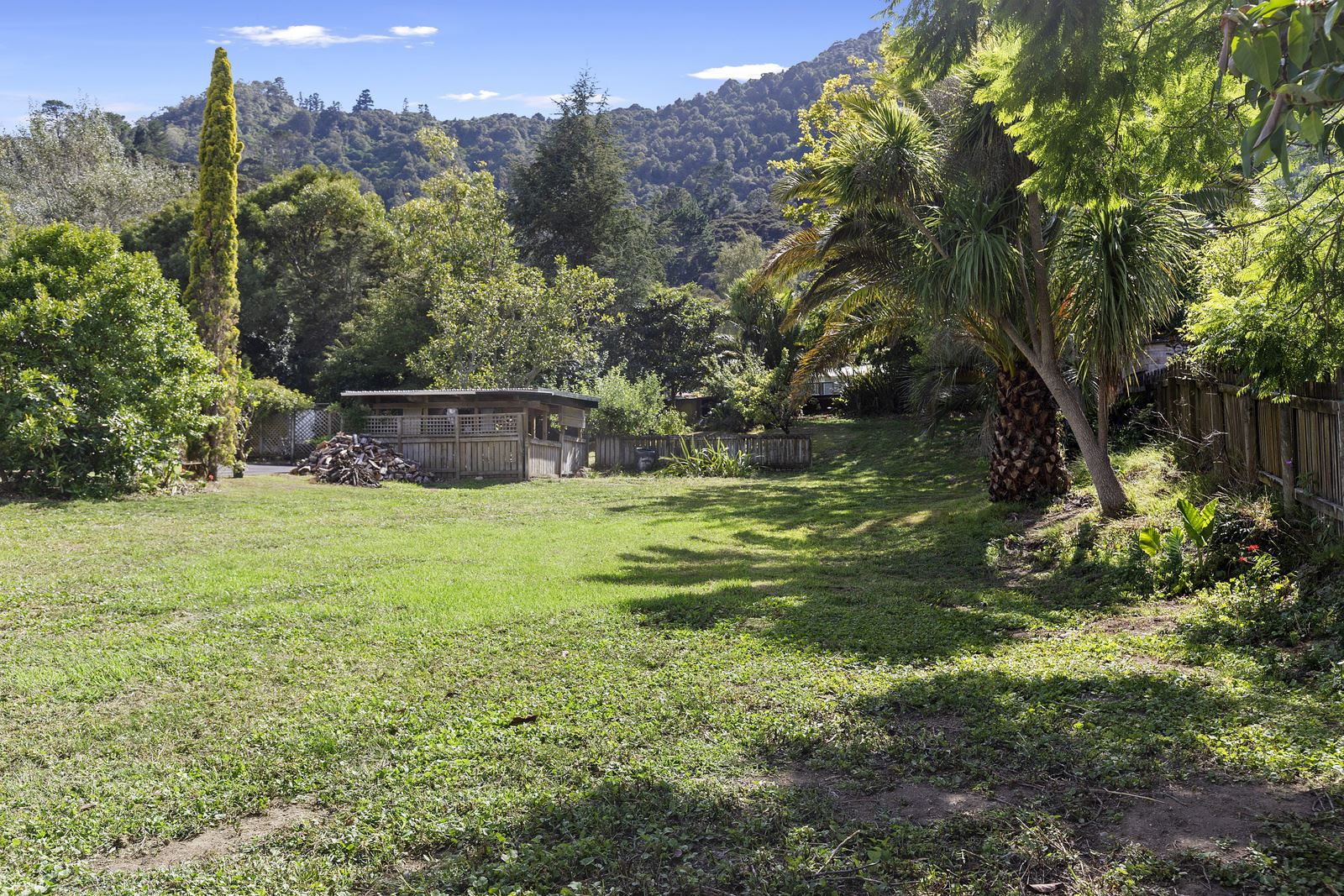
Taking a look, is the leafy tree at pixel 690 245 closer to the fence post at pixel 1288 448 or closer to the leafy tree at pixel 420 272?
the leafy tree at pixel 420 272

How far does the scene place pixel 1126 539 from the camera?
10898 mm

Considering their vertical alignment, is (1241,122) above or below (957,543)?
above

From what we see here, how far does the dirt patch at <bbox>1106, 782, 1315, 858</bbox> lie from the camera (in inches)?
156

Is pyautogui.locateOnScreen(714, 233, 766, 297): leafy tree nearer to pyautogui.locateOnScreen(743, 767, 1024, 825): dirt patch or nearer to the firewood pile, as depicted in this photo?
the firewood pile

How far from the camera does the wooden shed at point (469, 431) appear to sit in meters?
25.5

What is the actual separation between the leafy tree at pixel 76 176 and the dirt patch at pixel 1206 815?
4930 centimetres

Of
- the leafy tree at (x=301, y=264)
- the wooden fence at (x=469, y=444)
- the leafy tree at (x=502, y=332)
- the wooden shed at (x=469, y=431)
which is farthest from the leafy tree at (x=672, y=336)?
the wooden fence at (x=469, y=444)

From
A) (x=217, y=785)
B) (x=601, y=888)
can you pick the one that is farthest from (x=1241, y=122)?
(x=217, y=785)

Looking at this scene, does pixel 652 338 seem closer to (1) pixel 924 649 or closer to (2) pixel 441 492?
(2) pixel 441 492

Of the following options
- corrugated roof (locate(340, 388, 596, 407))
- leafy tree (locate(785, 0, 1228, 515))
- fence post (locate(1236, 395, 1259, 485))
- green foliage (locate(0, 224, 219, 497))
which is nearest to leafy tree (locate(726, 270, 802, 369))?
corrugated roof (locate(340, 388, 596, 407))

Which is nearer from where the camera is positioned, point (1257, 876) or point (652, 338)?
point (1257, 876)

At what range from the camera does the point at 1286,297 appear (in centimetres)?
789

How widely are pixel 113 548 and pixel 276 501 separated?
224 inches

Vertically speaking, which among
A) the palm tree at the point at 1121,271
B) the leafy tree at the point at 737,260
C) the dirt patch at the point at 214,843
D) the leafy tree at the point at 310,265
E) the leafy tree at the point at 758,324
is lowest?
the dirt patch at the point at 214,843
